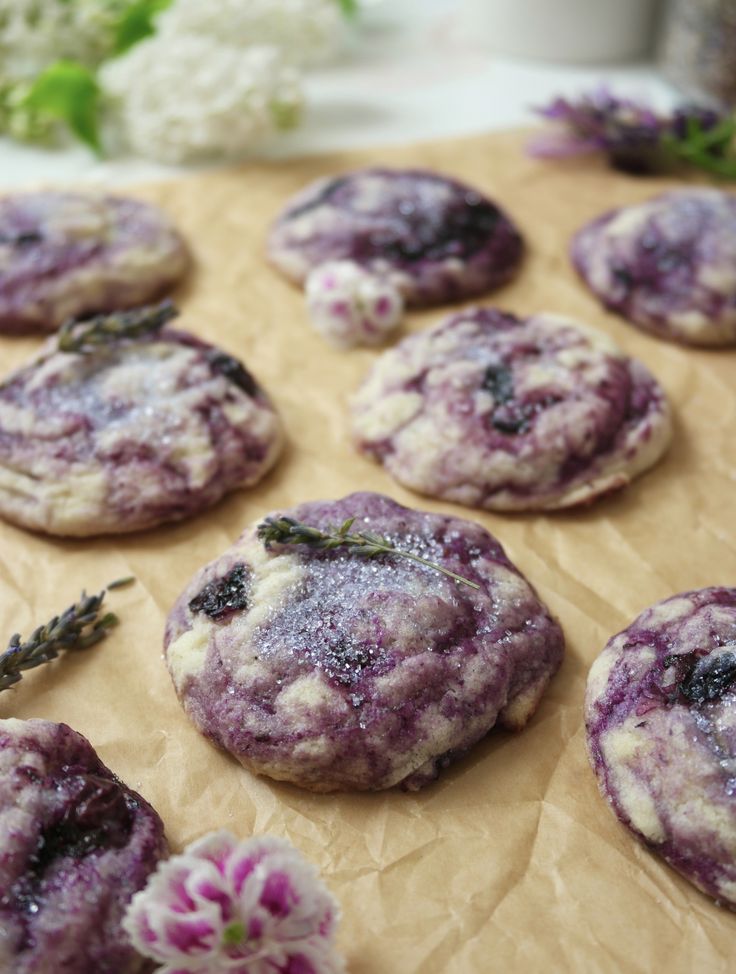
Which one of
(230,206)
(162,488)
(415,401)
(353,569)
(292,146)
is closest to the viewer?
(353,569)

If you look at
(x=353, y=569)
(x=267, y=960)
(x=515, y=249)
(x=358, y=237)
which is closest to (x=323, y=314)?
(x=358, y=237)

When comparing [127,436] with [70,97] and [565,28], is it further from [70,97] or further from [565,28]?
[565,28]

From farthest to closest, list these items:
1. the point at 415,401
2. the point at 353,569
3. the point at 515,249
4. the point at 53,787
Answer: the point at 515,249 < the point at 415,401 < the point at 353,569 < the point at 53,787

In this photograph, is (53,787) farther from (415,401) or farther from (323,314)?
(323,314)

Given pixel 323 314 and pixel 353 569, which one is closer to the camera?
pixel 353 569

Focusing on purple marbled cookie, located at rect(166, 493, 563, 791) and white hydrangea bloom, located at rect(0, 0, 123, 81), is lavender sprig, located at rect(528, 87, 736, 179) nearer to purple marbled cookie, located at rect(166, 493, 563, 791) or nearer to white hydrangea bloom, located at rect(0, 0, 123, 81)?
white hydrangea bloom, located at rect(0, 0, 123, 81)

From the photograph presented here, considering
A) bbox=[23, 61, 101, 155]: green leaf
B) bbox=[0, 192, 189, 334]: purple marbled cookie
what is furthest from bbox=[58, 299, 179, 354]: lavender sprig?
bbox=[23, 61, 101, 155]: green leaf

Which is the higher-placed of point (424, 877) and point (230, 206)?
point (230, 206)
